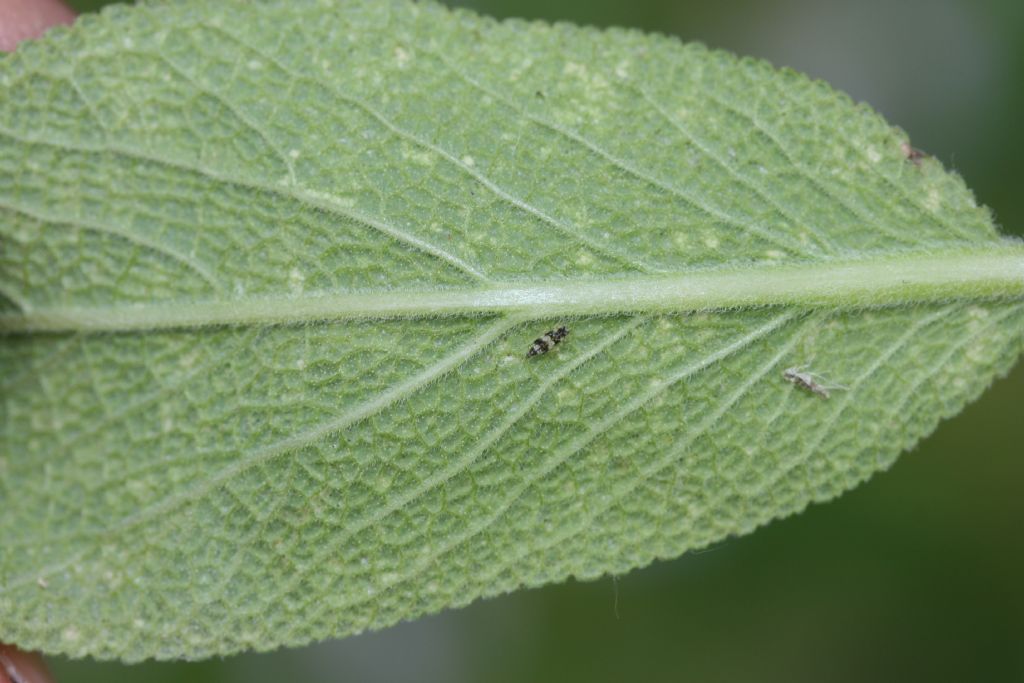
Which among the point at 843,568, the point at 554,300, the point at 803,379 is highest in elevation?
the point at 554,300

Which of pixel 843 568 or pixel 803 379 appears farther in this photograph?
pixel 843 568

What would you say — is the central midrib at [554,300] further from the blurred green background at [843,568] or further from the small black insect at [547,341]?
the blurred green background at [843,568]

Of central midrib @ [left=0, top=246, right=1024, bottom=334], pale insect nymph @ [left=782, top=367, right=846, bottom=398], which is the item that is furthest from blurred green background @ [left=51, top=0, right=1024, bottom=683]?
central midrib @ [left=0, top=246, right=1024, bottom=334]

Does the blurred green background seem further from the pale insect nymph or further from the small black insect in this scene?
the small black insect

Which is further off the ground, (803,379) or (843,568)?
(803,379)

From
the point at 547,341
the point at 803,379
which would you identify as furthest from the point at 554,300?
the point at 803,379

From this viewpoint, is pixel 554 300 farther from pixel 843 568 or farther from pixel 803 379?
pixel 843 568

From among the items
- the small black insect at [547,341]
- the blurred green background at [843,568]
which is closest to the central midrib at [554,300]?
the small black insect at [547,341]
